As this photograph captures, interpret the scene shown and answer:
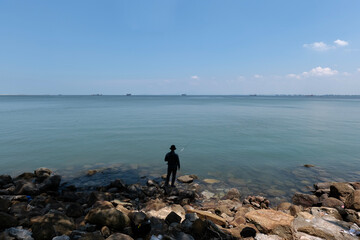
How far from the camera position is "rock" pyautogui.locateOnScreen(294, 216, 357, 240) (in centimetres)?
777

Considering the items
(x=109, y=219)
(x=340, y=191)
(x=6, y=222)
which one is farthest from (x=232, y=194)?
(x=6, y=222)

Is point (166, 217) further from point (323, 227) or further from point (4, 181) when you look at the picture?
point (4, 181)

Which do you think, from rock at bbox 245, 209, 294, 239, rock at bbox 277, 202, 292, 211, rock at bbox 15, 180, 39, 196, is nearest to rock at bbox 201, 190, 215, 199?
rock at bbox 277, 202, 292, 211

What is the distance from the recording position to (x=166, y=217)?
347 inches

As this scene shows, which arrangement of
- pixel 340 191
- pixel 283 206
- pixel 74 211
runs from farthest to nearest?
1. pixel 340 191
2. pixel 283 206
3. pixel 74 211

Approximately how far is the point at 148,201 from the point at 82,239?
18.5 ft

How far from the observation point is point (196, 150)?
24812 mm

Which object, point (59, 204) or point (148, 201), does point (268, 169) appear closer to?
point (148, 201)

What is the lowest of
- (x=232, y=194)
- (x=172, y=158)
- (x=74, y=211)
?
(x=232, y=194)

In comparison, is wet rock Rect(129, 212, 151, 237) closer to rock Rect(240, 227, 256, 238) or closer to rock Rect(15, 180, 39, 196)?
rock Rect(240, 227, 256, 238)

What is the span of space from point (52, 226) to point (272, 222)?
8123 millimetres

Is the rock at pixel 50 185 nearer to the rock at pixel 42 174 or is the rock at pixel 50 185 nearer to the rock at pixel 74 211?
the rock at pixel 42 174

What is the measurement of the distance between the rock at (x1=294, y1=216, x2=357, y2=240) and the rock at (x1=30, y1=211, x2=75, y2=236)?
8.62 meters

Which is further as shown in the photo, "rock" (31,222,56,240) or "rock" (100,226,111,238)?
"rock" (100,226,111,238)
